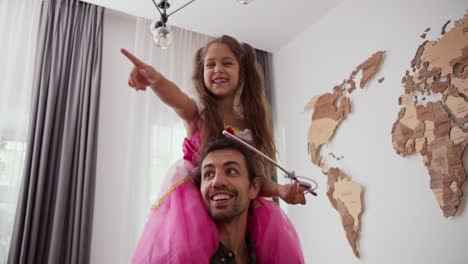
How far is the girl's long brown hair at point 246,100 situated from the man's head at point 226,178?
2.6 inches

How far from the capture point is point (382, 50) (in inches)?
89.4

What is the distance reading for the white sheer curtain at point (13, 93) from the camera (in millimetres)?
2219

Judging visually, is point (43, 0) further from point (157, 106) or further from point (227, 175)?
point (227, 175)

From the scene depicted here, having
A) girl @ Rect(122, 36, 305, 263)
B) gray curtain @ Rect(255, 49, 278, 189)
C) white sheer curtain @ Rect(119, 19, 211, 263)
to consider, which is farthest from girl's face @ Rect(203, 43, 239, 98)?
gray curtain @ Rect(255, 49, 278, 189)

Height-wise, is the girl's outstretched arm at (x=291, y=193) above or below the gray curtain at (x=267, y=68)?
below

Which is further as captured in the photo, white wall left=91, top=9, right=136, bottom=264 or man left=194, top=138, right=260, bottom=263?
white wall left=91, top=9, right=136, bottom=264

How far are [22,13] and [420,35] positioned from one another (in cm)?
267

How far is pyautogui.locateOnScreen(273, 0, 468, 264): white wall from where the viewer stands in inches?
74.4

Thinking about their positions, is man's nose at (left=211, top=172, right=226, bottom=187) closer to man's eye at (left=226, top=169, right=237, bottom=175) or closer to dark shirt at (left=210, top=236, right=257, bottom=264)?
man's eye at (left=226, top=169, right=237, bottom=175)

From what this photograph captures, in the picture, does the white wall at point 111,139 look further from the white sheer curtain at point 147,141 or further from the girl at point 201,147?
the girl at point 201,147

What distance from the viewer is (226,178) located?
95 cm

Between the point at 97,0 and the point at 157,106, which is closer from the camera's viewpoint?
the point at 97,0

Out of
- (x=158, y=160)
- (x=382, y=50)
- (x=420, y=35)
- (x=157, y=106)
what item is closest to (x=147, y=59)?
Answer: (x=157, y=106)

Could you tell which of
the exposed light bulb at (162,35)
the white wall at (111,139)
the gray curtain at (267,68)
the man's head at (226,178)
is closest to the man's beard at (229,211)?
the man's head at (226,178)
